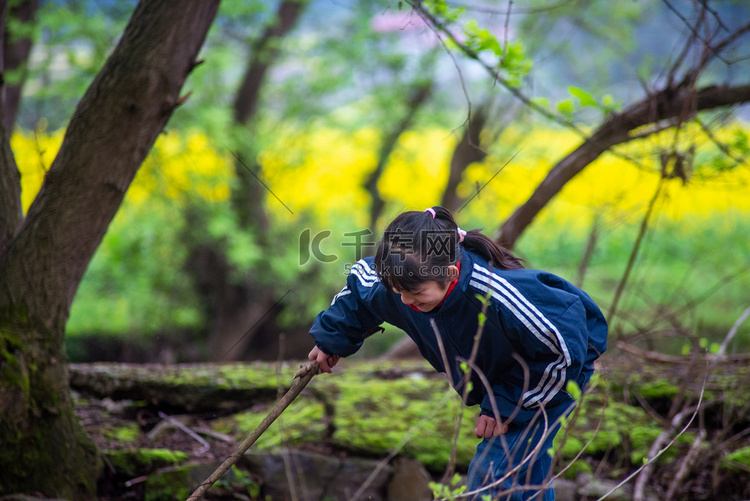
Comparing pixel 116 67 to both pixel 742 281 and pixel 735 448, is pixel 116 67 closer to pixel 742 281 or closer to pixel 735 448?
pixel 735 448

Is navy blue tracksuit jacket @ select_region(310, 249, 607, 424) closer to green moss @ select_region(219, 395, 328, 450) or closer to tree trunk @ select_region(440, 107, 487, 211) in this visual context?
green moss @ select_region(219, 395, 328, 450)

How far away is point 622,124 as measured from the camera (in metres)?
3.51

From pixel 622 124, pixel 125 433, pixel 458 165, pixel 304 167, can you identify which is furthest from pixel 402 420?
pixel 304 167

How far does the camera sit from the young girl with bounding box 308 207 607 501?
70.7 inches

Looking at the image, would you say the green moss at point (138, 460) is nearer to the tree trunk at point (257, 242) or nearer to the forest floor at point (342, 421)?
the forest floor at point (342, 421)

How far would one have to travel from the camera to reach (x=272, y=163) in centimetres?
891

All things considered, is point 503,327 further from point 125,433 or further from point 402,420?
point 125,433

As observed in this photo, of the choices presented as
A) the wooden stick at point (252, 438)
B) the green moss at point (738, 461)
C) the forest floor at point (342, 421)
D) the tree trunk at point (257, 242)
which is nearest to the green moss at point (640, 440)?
the forest floor at point (342, 421)

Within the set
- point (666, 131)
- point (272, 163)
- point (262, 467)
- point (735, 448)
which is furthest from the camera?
point (272, 163)

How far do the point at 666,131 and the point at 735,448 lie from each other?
1.96 m

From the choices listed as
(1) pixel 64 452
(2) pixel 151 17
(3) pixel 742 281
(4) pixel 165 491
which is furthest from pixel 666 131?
(3) pixel 742 281

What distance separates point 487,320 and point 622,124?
7.40 feet

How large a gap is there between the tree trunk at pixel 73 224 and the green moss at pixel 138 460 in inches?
6.3

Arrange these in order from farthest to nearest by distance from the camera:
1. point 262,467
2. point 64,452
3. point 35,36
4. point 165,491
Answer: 1. point 35,36
2. point 262,467
3. point 165,491
4. point 64,452
